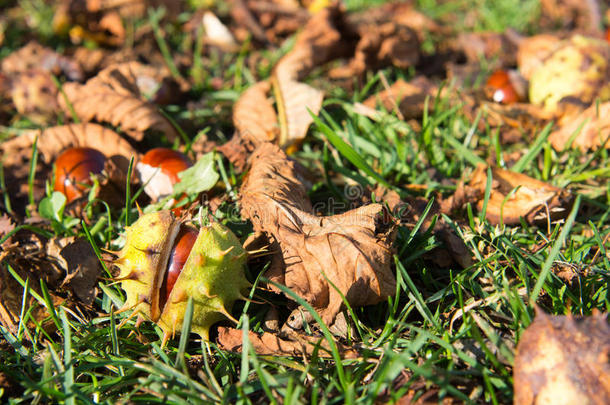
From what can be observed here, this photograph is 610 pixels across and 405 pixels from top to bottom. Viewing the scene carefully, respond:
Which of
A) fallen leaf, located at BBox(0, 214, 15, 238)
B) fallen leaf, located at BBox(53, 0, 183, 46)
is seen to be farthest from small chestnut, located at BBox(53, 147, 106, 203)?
fallen leaf, located at BBox(53, 0, 183, 46)

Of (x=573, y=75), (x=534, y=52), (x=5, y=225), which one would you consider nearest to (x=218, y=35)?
(x=5, y=225)

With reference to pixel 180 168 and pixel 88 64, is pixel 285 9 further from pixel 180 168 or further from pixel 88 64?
pixel 180 168

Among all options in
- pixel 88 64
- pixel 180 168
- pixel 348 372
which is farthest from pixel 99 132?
pixel 348 372

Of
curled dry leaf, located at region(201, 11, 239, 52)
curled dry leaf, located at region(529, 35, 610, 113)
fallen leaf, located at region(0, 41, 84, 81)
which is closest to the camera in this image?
curled dry leaf, located at region(529, 35, 610, 113)

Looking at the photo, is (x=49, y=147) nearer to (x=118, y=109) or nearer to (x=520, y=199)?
(x=118, y=109)

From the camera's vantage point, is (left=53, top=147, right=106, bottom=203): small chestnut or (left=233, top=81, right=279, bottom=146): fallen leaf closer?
(left=53, top=147, right=106, bottom=203): small chestnut

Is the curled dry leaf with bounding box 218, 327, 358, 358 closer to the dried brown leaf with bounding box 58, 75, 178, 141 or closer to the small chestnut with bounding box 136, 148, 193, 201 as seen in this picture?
the small chestnut with bounding box 136, 148, 193, 201

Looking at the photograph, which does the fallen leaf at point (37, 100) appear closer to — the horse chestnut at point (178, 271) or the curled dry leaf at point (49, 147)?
the curled dry leaf at point (49, 147)
